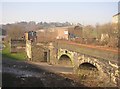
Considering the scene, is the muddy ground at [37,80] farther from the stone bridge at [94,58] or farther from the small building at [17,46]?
the small building at [17,46]

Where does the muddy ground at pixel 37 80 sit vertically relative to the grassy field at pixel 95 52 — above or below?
below

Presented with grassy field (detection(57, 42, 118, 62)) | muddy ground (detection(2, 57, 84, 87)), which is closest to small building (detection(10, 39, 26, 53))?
muddy ground (detection(2, 57, 84, 87))

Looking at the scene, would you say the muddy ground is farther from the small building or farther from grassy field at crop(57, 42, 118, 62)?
the small building

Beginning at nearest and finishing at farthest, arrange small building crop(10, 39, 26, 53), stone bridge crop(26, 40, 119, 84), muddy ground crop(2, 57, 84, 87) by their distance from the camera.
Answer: stone bridge crop(26, 40, 119, 84)
muddy ground crop(2, 57, 84, 87)
small building crop(10, 39, 26, 53)

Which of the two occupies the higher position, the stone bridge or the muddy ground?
the stone bridge

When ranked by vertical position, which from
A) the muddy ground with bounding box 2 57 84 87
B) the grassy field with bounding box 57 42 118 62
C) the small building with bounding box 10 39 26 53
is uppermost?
the grassy field with bounding box 57 42 118 62

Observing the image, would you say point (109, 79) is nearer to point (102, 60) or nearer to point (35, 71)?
point (102, 60)

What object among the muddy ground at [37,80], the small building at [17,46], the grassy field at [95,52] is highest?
the grassy field at [95,52]

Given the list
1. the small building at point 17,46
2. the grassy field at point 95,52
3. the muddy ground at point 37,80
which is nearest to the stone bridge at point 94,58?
the grassy field at point 95,52

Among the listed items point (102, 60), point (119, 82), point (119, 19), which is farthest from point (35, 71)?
point (119, 19)

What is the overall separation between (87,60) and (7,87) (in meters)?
6.37

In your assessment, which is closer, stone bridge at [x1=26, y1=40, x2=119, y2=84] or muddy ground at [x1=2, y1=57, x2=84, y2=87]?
stone bridge at [x1=26, y1=40, x2=119, y2=84]

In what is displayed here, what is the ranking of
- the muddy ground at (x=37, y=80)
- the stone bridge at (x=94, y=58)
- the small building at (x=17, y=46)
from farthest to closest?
the small building at (x=17, y=46), the muddy ground at (x=37, y=80), the stone bridge at (x=94, y=58)

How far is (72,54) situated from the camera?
2286cm
